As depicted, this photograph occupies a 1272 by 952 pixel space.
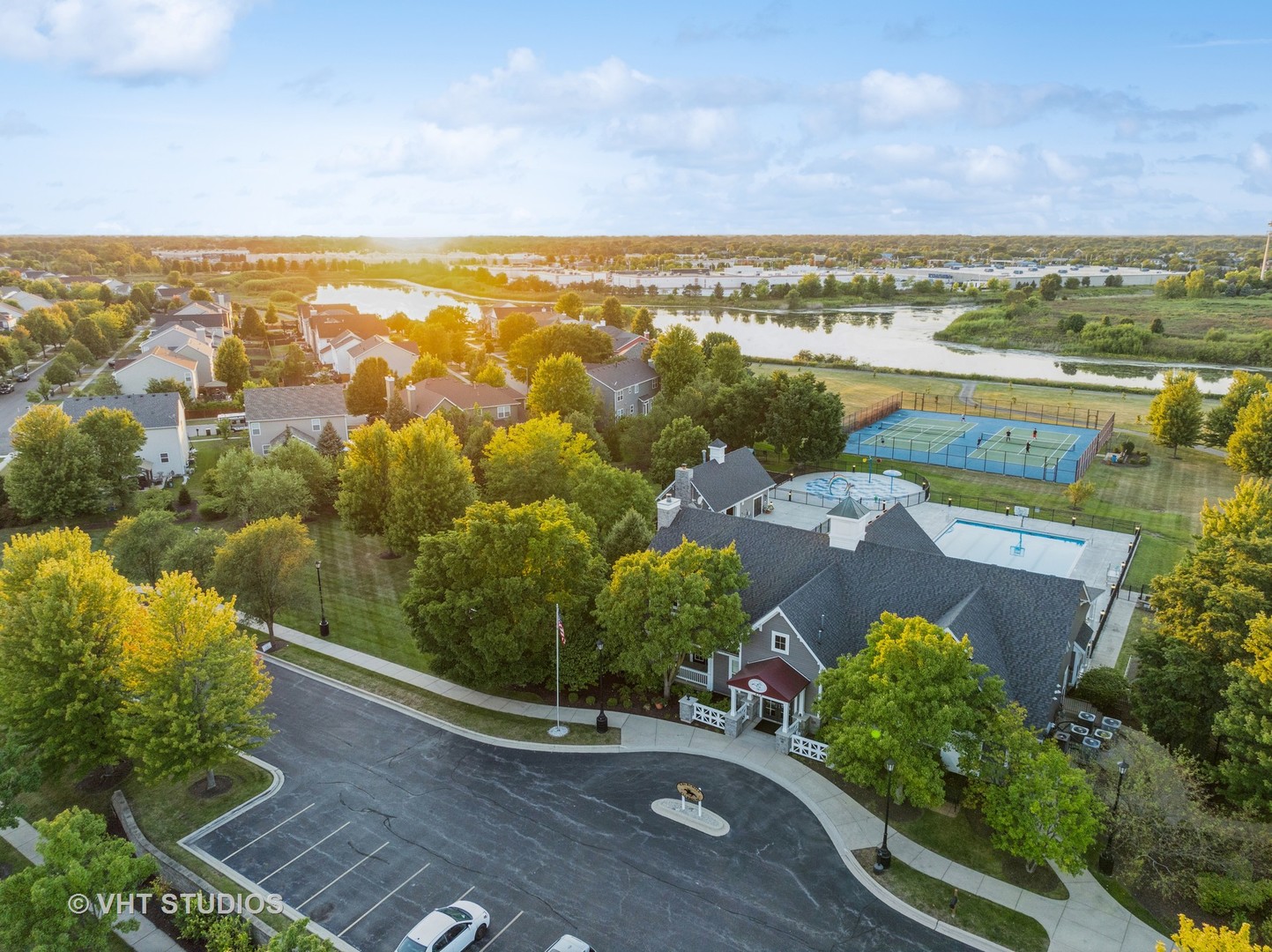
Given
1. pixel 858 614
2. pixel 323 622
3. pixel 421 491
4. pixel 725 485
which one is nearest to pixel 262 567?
pixel 323 622

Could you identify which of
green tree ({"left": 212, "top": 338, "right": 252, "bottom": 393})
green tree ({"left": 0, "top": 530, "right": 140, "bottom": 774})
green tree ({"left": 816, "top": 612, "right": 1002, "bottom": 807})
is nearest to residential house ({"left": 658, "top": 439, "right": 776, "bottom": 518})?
green tree ({"left": 816, "top": 612, "right": 1002, "bottom": 807})

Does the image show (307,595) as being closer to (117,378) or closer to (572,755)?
(572,755)

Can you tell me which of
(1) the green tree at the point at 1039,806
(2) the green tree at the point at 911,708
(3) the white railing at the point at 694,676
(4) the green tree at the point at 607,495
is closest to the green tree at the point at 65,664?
(3) the white railing at the point at 694,676

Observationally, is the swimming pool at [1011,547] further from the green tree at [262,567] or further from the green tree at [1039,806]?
the green tree at [262,567]

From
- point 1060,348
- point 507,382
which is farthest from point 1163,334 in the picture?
point 507,382

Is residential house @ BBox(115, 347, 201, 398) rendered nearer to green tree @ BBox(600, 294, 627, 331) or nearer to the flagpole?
green tree @ BBox(600, 294, 627, 331)

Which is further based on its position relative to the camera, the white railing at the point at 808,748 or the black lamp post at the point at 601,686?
the black lamp post at the point at 601,686

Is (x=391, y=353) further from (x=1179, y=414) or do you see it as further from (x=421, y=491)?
(x=1179, y=414)
